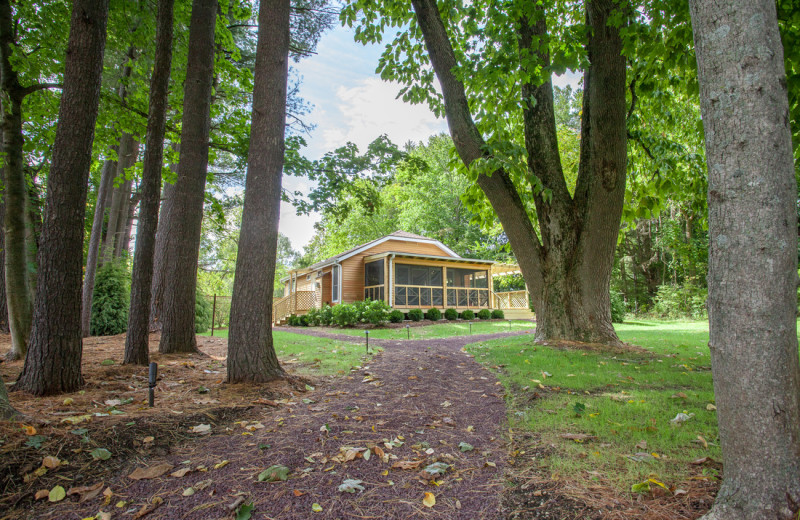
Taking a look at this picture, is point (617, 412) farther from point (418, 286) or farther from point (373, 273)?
point (373, 273)

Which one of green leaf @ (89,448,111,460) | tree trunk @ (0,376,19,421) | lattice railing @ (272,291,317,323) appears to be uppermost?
lattice railing @ (272,291,317,323)

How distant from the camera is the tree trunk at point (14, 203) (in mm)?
4504

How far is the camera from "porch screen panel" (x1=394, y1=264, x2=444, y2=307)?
827 inches

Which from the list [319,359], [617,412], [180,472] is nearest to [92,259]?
[319,359]

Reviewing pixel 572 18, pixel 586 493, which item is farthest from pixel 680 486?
pixel 572 18

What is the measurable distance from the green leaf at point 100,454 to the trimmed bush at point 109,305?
9392 mm

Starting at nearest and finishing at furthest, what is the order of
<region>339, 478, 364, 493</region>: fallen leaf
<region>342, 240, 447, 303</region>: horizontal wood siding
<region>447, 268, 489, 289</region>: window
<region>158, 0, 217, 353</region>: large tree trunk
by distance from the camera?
<region>339, 478, 364, 493</region>: fallen leaf, <region>158, 0, 217, 353</region>: large tree trunk, <region>342, 240, 447, 303</region>: horizontal wood siding, <region>447, 268, 489, 289</region>: window

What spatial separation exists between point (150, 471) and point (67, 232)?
2688 mm

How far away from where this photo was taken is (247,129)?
796 cm

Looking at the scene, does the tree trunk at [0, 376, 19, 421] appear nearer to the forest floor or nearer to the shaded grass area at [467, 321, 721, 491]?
the forest floor

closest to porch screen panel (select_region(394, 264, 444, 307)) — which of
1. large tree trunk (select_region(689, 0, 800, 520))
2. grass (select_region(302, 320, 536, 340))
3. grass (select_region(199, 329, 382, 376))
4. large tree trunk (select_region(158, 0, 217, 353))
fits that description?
grass (select_region(302, 320, 536, 340))

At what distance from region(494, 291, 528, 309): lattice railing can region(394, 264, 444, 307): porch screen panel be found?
Answer: 16.4ft

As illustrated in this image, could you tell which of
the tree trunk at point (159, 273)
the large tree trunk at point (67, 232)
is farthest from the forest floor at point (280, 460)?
the tree trunk at point (159, 273)

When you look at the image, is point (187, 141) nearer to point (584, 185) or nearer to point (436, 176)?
point (584, 185)
